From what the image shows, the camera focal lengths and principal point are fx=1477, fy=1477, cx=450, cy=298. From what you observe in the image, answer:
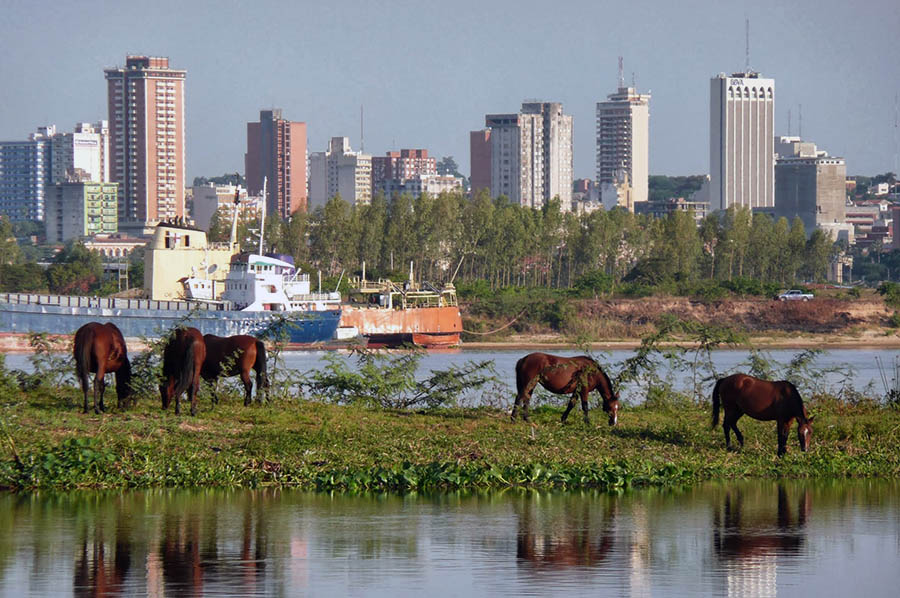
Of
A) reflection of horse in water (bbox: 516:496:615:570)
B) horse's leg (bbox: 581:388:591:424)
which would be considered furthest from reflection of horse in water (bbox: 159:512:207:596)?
horse's leg (bbox: 581:388:591:424)

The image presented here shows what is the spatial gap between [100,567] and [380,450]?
16.2ft

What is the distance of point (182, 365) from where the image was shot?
17.9 metres

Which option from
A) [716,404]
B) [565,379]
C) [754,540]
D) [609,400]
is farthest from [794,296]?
[754,540]

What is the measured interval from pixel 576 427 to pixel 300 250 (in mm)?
80739

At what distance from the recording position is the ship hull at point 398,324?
7212cm

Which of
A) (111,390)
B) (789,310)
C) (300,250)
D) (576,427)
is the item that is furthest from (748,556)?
(300,250)

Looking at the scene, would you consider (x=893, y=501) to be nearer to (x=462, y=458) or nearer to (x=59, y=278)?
(x=462, y=458)

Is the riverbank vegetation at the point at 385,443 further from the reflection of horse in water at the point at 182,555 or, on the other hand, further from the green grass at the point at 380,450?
the reflection of horse in water at the point at 182,555

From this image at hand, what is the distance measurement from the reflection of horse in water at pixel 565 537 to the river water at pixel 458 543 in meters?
0.02

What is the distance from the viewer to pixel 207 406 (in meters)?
18.5

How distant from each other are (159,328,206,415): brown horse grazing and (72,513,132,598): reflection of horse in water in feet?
14.5

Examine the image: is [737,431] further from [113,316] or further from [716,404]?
[113,316]

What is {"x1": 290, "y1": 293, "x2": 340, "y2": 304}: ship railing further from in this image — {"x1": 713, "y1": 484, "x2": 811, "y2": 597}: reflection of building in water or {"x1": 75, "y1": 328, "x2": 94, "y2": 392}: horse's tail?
{"x1": 713, "y1": 484, "x2": 811, "y2": 597}: reflection of building in water

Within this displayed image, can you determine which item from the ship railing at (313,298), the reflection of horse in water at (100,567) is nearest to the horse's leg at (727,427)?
the reflection of horse in water at (100,567)
